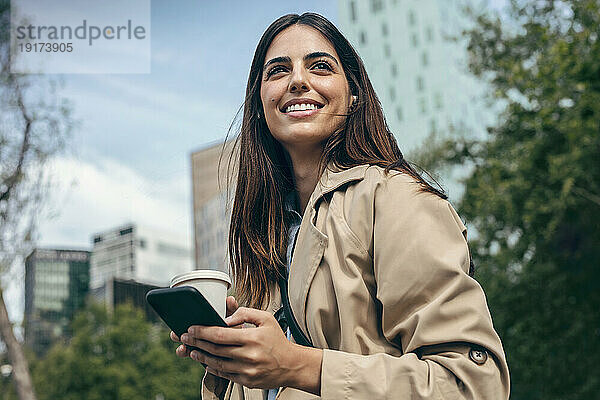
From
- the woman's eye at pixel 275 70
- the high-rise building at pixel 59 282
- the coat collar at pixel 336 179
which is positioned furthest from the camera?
the high-rise building at pixel 59 282

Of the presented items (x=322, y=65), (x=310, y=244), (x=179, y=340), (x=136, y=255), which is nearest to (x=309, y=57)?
(x=322, y=65)

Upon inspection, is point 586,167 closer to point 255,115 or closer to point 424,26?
point 255,115

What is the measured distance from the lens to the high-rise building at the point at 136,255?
280ft

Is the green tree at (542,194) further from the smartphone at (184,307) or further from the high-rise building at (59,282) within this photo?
the high-rise building at (59,282)

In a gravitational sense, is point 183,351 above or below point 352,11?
below

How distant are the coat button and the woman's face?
0.75 meters

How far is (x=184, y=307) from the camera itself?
1.37 meters

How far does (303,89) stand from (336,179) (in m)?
0.31

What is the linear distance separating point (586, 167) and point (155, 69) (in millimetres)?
6277

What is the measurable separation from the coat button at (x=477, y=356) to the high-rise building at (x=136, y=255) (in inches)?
3165

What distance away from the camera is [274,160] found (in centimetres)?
218

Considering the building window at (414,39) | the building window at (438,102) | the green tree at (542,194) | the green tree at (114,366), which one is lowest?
the green tree at (114,366)

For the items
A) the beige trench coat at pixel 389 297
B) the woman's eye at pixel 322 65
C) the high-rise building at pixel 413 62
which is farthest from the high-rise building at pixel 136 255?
the beige trench coat at pixel 389 297

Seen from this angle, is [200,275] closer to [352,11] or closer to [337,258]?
[337,258]
